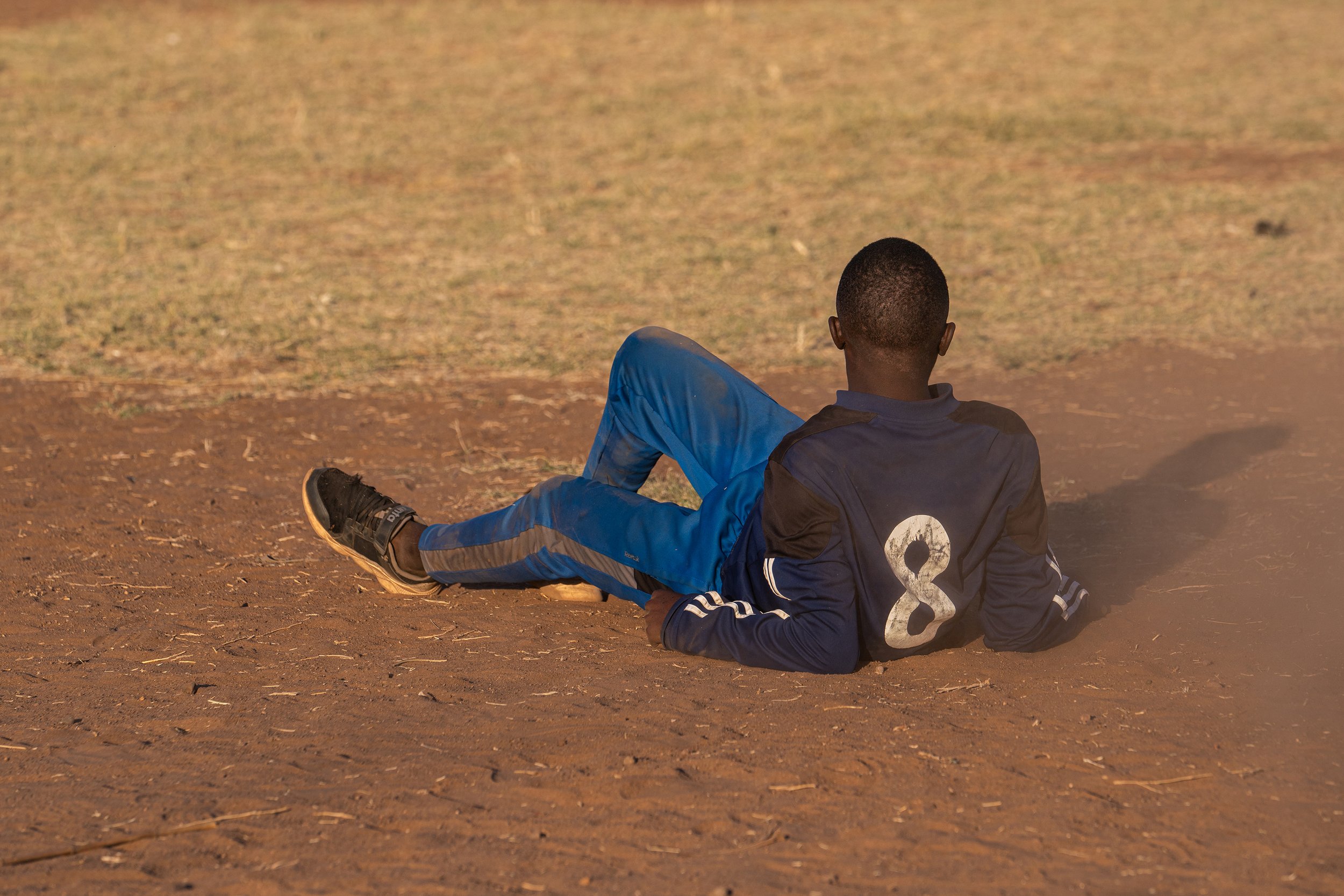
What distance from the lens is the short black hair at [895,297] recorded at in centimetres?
324

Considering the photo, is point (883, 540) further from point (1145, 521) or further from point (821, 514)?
point (1145, 521)

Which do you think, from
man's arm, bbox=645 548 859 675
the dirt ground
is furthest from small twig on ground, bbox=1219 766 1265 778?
man's arm, bbox=645 548 859 675

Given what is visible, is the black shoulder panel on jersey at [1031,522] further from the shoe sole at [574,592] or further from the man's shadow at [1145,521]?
the shoe sole at [574,592]

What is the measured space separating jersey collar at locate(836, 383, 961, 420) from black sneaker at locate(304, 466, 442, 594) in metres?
1.52

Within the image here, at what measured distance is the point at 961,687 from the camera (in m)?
3.60

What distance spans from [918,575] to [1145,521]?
1.90 metres

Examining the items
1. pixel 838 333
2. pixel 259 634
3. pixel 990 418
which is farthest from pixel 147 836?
pixel 990 418

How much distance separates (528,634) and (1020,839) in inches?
66.6

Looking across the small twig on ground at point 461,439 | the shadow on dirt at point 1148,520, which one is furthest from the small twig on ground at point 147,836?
the small twig on ground at point 461,439

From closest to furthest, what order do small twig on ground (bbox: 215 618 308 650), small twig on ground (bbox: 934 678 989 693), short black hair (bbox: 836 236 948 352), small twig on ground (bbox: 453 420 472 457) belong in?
short black hair (bbox: 836 236 948 352) < small twig on ground (bbox: 934 678 989 693) < small twig on ground (bbox: 215 618 308 650) < small twig on ground (bbox: 453 420 472 457)

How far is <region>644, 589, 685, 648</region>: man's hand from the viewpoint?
3.68 m

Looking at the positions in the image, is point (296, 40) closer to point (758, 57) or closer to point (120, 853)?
point (758, 57)

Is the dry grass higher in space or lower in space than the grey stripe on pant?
higher

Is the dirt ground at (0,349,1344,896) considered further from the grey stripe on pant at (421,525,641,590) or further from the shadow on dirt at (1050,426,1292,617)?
the grey stripe on pant at (421,525,641,590)
